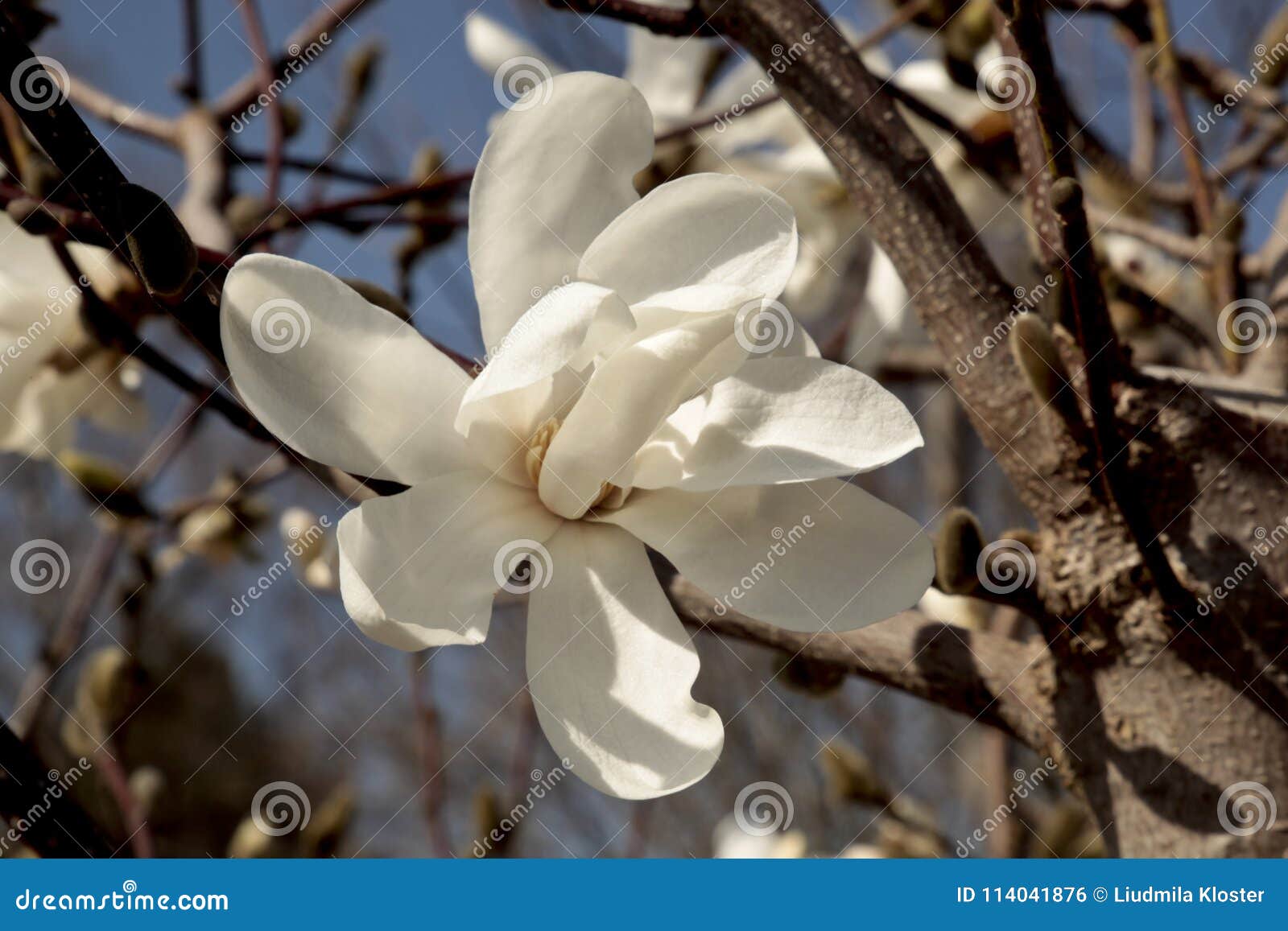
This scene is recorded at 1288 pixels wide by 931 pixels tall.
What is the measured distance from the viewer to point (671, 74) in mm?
1353

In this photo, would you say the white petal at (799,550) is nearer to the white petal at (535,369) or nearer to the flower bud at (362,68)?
the white petal at (535,369)

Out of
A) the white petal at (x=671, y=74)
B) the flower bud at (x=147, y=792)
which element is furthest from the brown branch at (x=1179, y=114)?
the flower bud at (x=147, y=792)

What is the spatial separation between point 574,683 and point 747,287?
8.1 inches

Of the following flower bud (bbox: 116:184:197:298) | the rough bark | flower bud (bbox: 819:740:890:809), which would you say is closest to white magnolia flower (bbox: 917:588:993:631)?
flower bud (bbox: 819:740:890:809)

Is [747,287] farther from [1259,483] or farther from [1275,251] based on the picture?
[1275,251]

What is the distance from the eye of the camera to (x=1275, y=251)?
0.95 m

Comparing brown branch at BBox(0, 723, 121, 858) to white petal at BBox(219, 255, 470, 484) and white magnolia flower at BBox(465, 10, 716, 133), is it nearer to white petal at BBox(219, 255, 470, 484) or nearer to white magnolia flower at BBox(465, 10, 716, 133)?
white petal at BBox(219, 255, 470, 484)

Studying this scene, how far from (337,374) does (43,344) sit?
50 centimetres

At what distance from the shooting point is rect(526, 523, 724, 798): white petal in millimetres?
522

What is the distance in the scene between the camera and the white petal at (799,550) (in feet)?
1.82

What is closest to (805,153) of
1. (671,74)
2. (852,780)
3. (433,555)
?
Result: (671,74)

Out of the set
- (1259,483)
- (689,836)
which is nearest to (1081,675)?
(1259,483)

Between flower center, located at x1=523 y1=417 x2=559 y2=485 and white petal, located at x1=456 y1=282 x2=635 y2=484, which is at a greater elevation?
white petal, located at x1=456 y1=282 x2=635 y2=484

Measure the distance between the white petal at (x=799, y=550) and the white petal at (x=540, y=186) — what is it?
143 millimetres
